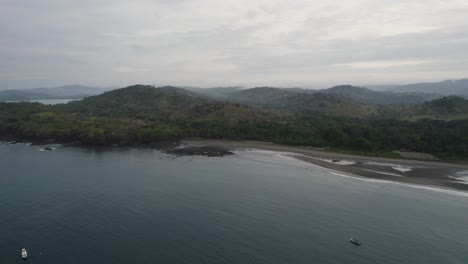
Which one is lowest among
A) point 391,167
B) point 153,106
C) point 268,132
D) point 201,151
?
point 391,167

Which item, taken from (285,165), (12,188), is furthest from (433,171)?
(12,188)

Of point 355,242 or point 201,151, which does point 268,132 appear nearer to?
point 201,151

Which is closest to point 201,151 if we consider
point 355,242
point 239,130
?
point 239,130

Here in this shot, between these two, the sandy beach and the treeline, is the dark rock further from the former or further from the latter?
the treeline

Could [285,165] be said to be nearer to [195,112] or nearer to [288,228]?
[288,228]

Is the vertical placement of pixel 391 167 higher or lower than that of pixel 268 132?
lower

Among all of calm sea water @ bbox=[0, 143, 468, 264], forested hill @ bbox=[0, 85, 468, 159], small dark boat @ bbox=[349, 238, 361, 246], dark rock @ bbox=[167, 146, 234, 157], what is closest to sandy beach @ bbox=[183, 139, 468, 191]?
calm sea water @ bbox=[0, 143, 468, 264]
